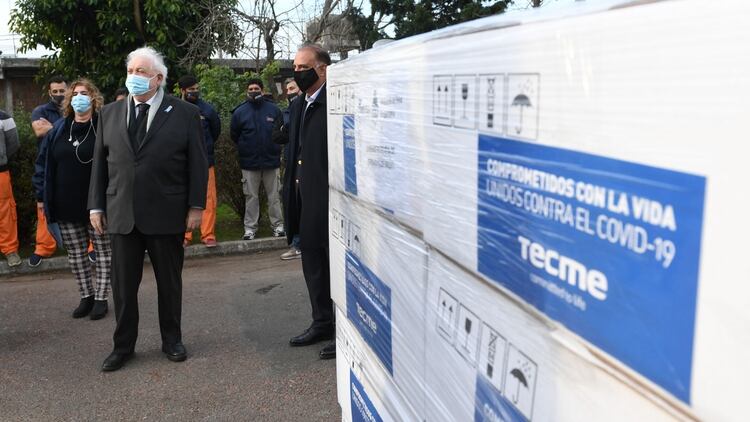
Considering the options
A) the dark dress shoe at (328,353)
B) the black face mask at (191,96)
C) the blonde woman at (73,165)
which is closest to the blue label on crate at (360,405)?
the dark dress shoe at (328,353)

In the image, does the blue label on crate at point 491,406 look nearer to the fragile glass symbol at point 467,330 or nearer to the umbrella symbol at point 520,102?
the fragile glass symbol at point 467,330

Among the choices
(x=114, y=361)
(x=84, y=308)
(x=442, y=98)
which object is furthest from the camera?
(x=84, y=308)

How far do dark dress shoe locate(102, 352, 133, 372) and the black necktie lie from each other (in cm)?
141

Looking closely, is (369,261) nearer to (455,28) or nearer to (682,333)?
(455,28)

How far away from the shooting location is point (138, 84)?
4.32m

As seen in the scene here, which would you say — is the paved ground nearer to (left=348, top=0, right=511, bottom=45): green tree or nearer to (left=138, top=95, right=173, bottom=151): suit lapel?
(left=138, top=95, right=173, bottom=151): suit lapel

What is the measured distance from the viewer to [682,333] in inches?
35.6

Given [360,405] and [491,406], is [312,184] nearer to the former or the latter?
[360,405]

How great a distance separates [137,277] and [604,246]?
3958mm

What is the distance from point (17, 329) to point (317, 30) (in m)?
10.6

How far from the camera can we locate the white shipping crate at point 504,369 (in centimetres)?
106

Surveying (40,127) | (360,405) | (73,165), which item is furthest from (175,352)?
(40,127)

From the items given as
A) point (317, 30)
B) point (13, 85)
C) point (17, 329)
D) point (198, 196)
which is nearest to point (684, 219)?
point (198, 196)

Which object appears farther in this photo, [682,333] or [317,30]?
[317,30]
